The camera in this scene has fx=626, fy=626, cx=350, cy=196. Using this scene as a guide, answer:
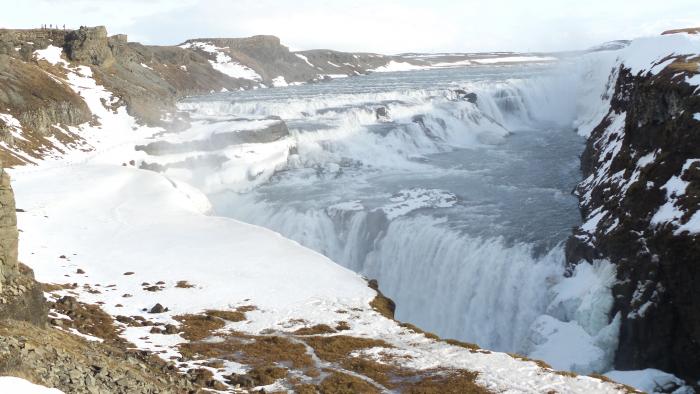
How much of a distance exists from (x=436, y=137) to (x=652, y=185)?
41797mm

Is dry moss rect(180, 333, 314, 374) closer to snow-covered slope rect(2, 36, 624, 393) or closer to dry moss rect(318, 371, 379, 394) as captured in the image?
snow-covered slope rect(2, 36, 624, 393)

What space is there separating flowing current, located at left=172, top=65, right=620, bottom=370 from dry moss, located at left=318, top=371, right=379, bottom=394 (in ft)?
43.7

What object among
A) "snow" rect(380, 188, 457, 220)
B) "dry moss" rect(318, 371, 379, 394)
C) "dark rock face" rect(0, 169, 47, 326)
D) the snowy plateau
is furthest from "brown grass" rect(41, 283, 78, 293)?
"snow" rect(380, 188, 457, 220)

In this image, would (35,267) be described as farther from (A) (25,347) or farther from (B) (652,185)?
(B) (652,185)

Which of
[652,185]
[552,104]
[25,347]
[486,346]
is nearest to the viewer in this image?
[25,347]

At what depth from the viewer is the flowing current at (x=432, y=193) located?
107 feet

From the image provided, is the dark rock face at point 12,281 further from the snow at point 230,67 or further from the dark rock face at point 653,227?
the snow at point 230,67

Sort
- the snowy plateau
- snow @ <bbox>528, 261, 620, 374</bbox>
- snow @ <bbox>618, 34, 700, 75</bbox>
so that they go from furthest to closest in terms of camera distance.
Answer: snow @ <bbox>618, 34, 700, 75</bbox>, snow @ <bbox>528, 261, 620, 374</bbox>, the snowy plateau

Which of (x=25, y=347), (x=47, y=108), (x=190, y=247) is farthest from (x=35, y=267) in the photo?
(x=47, y=108)

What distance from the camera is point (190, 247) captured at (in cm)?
3231

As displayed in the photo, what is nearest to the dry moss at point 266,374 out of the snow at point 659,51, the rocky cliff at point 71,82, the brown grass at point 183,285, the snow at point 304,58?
the brown grass at point 183,285

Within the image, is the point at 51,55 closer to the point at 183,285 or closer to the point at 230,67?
the point at 183,285

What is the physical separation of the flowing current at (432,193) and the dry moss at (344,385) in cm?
1331

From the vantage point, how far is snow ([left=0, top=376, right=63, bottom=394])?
10.7 m
